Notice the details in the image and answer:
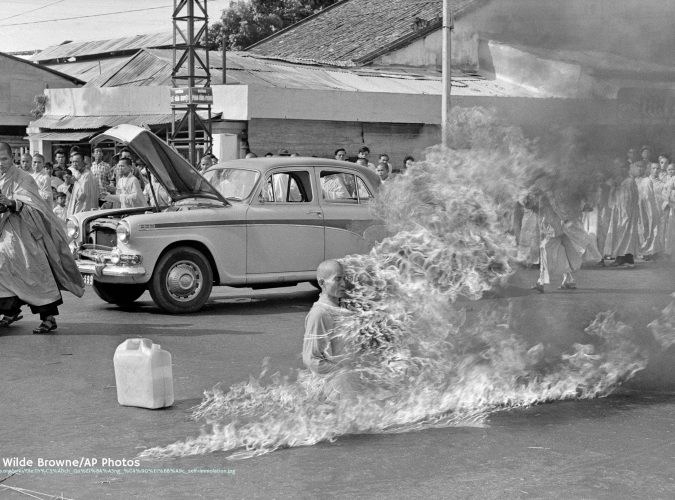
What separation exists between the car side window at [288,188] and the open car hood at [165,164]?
2.06ft

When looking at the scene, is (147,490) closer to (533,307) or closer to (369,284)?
(369,284)

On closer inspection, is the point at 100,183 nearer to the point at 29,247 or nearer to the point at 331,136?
the point at 29,247

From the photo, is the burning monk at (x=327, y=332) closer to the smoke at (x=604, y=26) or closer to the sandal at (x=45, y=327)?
the smoke at (x=604, y=26)

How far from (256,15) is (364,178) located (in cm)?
3808

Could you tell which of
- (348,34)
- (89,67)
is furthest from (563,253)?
(89,67)

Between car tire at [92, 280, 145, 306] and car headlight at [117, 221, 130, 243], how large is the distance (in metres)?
0.92

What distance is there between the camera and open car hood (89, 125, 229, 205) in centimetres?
1141

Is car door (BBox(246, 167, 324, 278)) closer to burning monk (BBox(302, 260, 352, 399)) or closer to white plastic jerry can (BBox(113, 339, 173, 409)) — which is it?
white plastic jerry can (BBox(113, 339, 173, 409))

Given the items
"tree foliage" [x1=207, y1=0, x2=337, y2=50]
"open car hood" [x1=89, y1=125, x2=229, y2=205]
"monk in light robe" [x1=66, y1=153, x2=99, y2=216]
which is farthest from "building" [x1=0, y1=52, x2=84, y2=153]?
"open car hood" [x1=89, y1=125, x2=229, y2=205]

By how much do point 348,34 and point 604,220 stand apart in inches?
821

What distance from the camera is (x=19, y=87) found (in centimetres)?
3741

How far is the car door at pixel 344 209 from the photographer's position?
40.1 feet

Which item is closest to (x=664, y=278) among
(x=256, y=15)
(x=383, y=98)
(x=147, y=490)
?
(x=147, y=490)

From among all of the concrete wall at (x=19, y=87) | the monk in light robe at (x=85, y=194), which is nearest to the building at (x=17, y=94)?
the concrete wall at (x=19, y=87)
